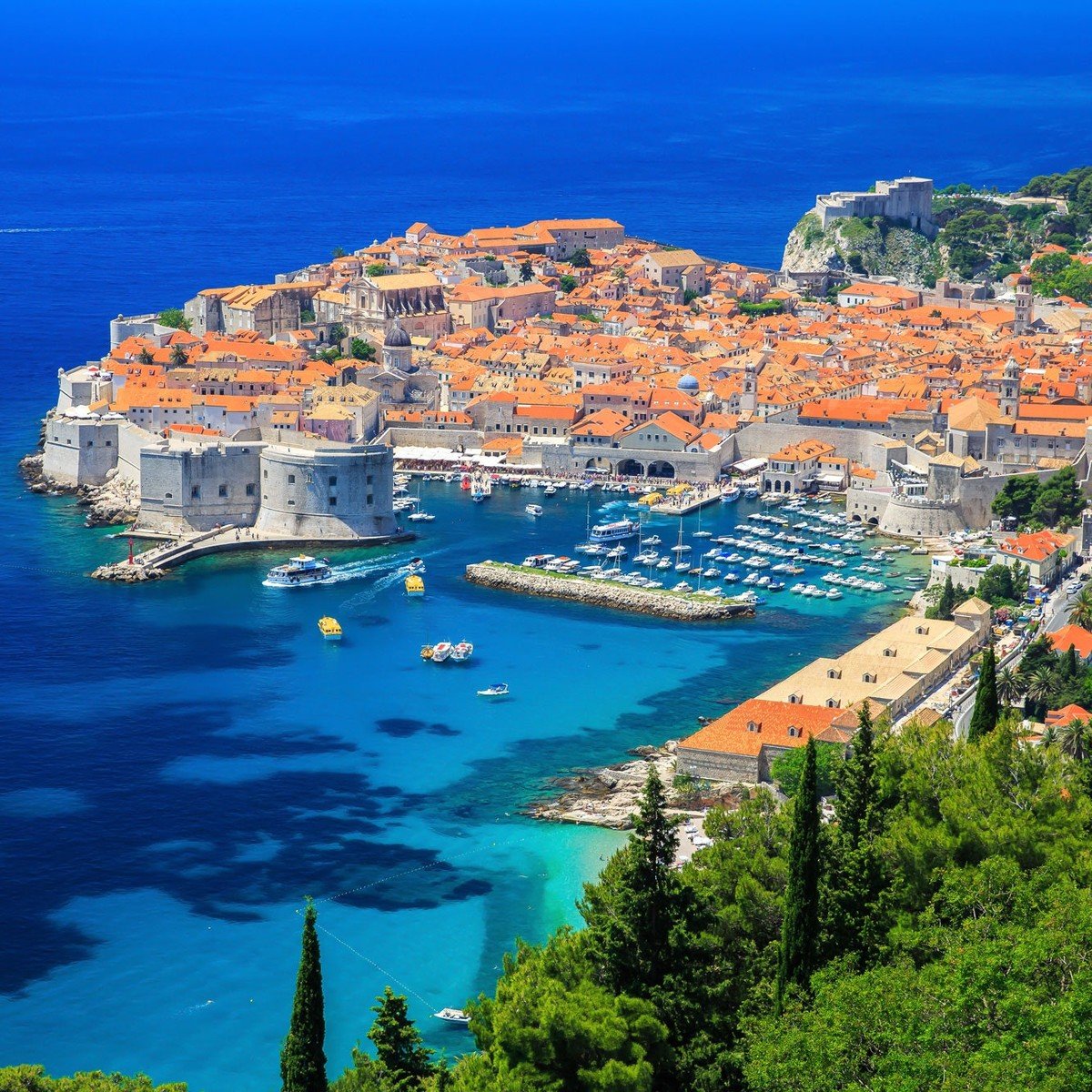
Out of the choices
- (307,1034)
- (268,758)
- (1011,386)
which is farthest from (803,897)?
(1011,386)

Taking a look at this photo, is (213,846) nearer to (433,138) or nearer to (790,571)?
(790,571)

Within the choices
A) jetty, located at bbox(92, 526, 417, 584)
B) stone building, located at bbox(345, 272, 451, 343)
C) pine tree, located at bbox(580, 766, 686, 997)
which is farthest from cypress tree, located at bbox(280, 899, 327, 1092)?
stone building, located at bbox(345, 272, 451, 343)

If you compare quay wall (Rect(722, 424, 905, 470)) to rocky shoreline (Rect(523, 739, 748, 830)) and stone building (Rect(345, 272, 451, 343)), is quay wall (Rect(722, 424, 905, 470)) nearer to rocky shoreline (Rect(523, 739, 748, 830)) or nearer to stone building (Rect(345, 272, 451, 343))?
stone building (Rect(345, 272, 451, 343))

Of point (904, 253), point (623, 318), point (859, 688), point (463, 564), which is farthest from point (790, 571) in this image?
point (904, 253)

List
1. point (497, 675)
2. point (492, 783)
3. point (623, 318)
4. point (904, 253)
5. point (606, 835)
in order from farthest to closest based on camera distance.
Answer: point (904, 253) < point (623, 318) < point (497, 675) < point (492, 783) < point (606, 835)

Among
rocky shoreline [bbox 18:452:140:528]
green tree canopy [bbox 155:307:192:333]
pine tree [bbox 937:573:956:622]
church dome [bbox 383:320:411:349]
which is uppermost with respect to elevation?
green tree canopy [bbox 155:307:192:333]
